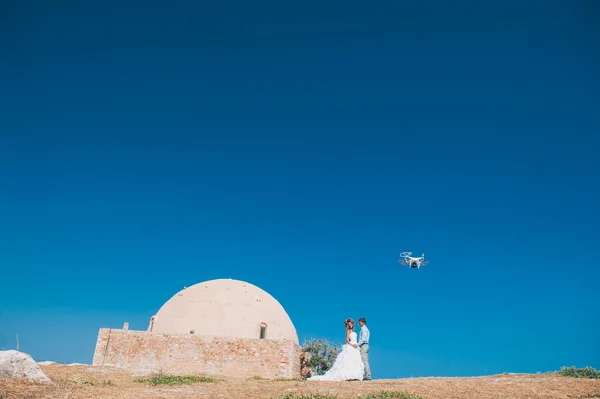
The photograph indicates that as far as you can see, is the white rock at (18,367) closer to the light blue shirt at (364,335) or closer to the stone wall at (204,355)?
the light blue shirt at (364,335)

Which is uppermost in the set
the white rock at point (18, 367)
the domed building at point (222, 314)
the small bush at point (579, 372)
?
the domed building at point (222, 314)

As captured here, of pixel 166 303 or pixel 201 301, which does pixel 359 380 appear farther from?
pixel 166 303

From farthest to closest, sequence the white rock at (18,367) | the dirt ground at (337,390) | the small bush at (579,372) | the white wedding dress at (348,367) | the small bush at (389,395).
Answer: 1. the white wedding dress at (348,367)
2. the small bush at (579,372)
3. the white rock at (18,367)
4. the dirt ground at (337,390)
5. the small bush at (389,395)

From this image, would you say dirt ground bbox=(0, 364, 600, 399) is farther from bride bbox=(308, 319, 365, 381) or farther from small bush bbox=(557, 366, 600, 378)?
bride bbox=(308, 319, 365, 381)

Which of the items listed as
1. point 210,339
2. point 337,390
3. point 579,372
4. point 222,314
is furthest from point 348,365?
point 222,314

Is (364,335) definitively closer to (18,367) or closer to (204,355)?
(18,367)

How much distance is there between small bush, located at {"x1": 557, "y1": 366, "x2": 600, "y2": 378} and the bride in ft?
20.4

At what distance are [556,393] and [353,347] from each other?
5905mm

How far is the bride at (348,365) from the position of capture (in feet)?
44.9

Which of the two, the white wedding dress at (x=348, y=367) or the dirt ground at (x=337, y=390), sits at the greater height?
the white wedding dress at (x=348, y=367)

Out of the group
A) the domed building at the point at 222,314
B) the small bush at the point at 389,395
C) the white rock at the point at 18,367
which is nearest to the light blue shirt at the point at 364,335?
the small bush at the point at 389,395

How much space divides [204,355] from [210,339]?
0.87m

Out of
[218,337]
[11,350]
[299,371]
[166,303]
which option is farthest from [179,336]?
[11,350]

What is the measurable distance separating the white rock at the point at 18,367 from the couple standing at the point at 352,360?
776 cm
